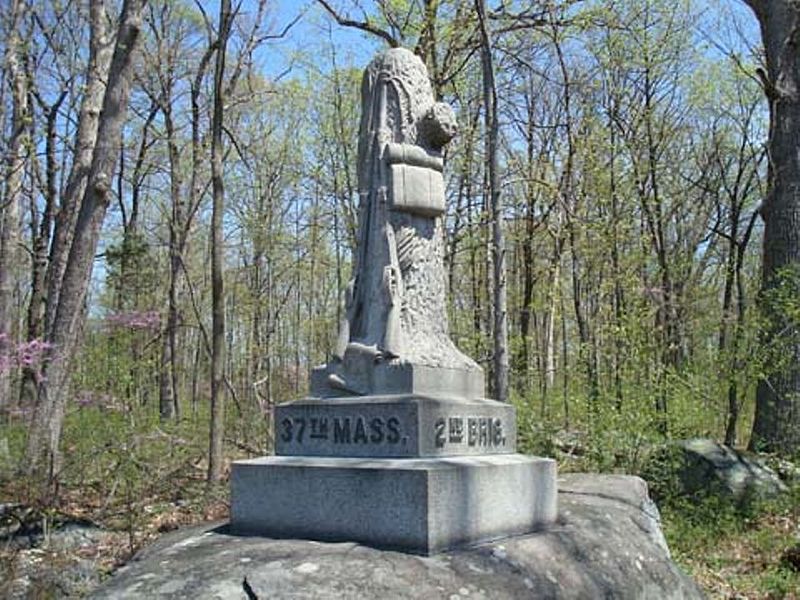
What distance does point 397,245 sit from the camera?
551 centimetres

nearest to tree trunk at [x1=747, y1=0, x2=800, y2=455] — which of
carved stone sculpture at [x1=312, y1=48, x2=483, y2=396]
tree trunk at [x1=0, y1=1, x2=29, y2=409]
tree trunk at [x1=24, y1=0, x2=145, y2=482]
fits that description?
carved stone sculpture at [x1=312, y1=48, x2=483, y2=396]

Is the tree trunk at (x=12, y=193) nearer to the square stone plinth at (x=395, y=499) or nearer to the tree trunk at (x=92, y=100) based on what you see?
the tree trunk at (x=92, y=100)

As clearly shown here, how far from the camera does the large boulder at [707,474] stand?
1002cm

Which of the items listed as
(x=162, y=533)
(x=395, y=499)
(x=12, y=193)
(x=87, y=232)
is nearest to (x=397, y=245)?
(x=395, y=499)

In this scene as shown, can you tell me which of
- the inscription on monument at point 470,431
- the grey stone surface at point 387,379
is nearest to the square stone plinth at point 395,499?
the inscription on monument at point 470,431

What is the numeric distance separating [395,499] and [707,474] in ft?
23.6

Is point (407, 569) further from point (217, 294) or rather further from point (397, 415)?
point (217, 294)

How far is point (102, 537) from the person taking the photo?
8.88 metres

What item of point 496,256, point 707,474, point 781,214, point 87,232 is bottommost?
point 707,474

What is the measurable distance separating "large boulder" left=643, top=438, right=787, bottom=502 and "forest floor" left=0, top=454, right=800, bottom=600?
22cm

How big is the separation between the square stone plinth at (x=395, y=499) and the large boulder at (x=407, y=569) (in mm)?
125

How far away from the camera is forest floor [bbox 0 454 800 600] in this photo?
737 centimetres

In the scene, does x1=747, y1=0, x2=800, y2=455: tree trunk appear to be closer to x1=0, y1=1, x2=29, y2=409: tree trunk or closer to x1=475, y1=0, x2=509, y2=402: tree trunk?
x1=475, y1=0, x2=509, y2=402: tree trunk

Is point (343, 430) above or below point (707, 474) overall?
above
